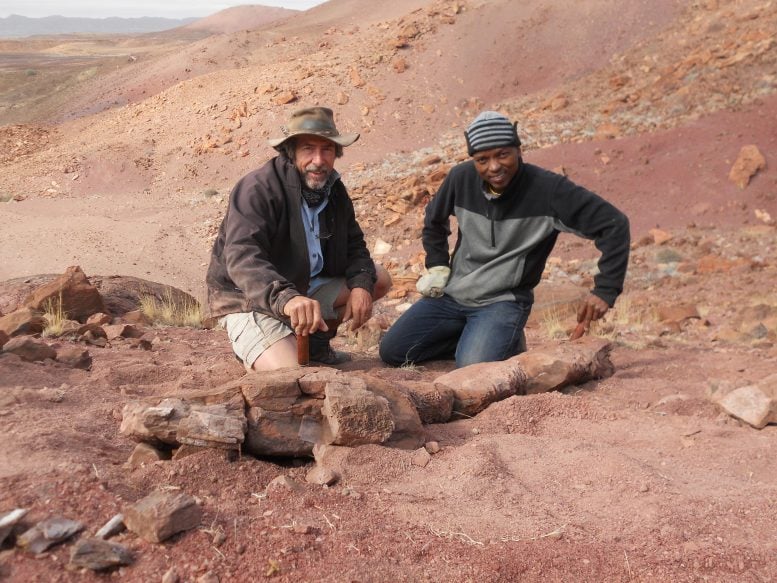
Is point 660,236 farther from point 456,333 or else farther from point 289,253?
point 289,253

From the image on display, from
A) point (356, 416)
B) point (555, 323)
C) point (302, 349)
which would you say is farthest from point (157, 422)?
point (555, 323)

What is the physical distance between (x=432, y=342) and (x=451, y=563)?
9.30 ft

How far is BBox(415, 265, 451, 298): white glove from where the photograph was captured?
4.89 m

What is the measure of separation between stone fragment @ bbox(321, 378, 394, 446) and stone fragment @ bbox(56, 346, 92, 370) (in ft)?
6.02

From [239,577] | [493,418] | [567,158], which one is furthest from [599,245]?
[567,158]

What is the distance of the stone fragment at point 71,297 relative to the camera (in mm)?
5801

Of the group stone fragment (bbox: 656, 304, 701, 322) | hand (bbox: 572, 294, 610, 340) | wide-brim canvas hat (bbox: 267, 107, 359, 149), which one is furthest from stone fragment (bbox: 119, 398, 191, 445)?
stone fragment (bbox: 656, 304, 701, 322)

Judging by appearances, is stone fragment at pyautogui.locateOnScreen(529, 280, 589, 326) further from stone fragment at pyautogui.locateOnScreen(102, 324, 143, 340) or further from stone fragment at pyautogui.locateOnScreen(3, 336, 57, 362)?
stone fragment at pyautogui.locateOnScreen(3, 336, 57, 362)

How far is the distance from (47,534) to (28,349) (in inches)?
89.7

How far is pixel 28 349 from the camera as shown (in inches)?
158

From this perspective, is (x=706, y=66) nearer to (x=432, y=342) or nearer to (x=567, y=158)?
(x=567, y=158)

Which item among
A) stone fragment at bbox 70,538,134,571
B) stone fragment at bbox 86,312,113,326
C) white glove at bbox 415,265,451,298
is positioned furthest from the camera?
stone fragment at bbox 86,312,113,326

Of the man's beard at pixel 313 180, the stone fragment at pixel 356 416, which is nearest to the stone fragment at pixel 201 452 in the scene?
the stone fragment at pixel 356 416

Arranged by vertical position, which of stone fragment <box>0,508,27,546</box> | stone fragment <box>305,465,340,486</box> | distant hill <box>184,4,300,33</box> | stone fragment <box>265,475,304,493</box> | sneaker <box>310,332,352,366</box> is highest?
distant hill <box>184,4,300,33</box>
